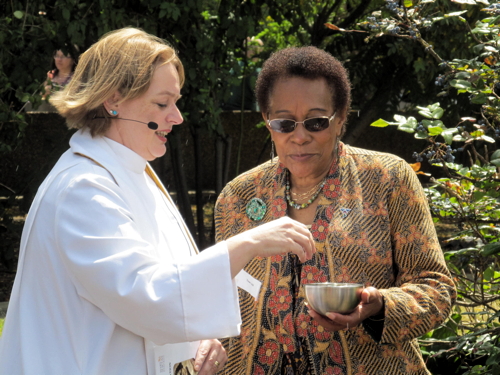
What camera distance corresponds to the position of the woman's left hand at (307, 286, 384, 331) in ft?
8.19

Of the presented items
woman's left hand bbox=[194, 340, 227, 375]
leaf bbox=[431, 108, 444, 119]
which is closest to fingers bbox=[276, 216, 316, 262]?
woman's left hand bbox=[194, 340, 227, 375]

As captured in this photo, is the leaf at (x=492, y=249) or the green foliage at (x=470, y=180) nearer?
the leaf at (x=492, y=249)

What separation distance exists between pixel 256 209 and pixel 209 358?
705mm

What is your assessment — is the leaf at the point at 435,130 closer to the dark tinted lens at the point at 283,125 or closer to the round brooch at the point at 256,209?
the dark tinted lens at the point at 283,125

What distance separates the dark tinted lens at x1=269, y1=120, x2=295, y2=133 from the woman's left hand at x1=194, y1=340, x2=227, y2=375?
93cm

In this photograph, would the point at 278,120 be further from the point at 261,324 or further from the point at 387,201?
the point at 261,324

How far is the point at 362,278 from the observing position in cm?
274

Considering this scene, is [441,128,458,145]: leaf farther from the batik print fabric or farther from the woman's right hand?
the woman's right hand

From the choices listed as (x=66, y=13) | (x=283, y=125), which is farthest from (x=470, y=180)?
(x=66, y=13)

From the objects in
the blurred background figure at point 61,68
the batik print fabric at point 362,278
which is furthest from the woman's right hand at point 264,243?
the blurred background figure at point 61,68

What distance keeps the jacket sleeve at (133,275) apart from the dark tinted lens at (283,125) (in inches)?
33.1

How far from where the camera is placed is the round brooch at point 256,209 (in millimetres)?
3027

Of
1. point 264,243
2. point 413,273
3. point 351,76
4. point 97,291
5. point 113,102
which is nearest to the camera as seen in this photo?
point 97,291

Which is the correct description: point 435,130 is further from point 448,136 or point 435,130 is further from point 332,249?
point 332,249
